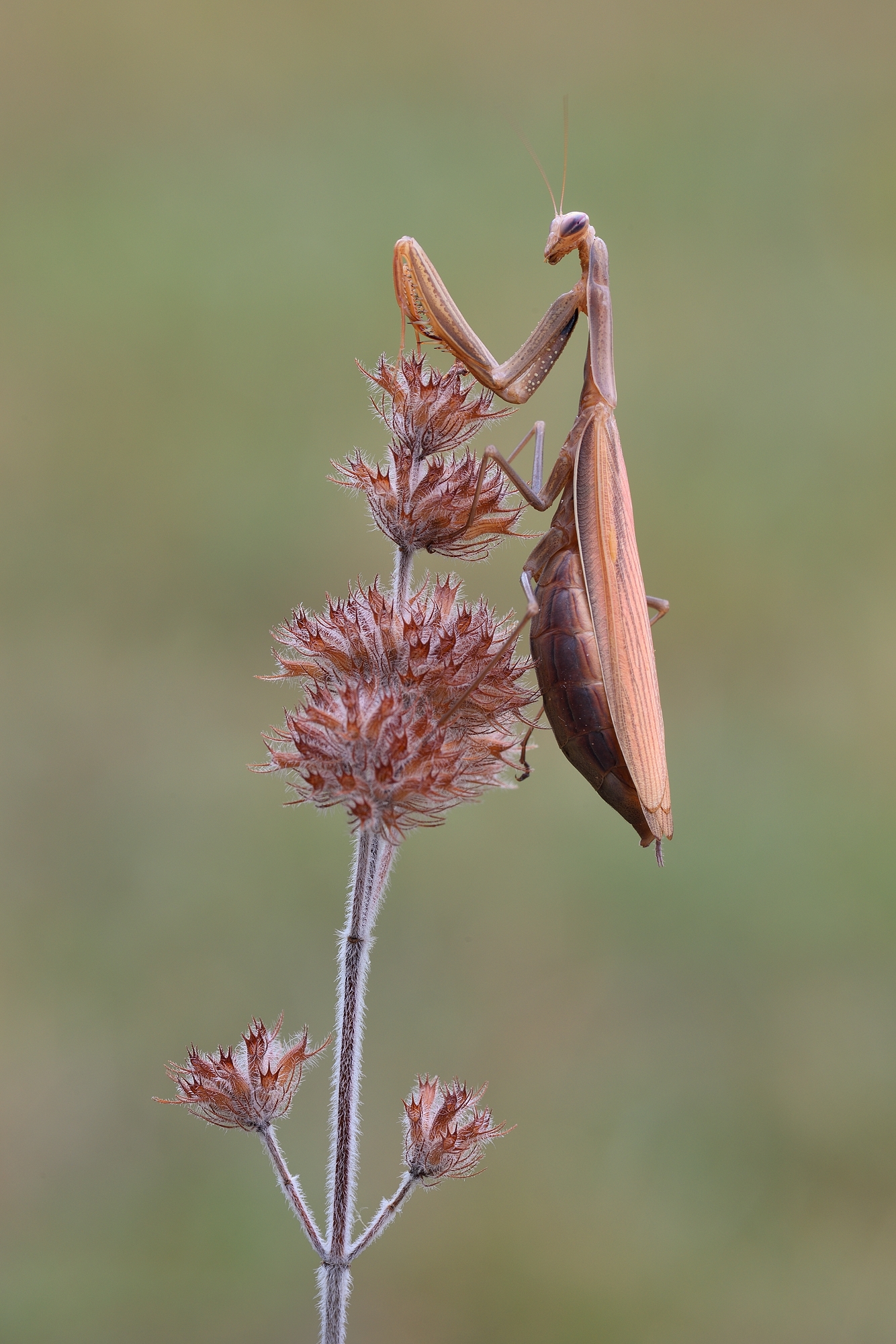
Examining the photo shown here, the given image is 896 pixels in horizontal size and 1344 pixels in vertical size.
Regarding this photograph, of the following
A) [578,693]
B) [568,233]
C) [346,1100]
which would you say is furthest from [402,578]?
[568,233]

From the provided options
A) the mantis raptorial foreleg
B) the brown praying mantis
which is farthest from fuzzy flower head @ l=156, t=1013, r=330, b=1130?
the mantis raptorial foreleg

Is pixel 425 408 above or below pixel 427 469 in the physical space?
above

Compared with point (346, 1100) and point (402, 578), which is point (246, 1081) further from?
point (402, 578)

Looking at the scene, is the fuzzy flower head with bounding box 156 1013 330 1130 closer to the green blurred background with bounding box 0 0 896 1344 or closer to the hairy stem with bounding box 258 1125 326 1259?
the hairy stem with bounding box 258 1125 326 1259

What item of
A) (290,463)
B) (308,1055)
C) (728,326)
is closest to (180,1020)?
(308,1055)

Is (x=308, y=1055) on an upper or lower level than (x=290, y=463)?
lower

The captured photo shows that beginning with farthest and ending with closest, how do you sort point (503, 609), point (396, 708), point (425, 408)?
point (503, 609) → point (425, 408) → point (396, 708)

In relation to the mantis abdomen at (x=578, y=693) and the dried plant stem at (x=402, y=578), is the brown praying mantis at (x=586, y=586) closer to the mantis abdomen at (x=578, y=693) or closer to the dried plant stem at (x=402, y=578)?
the mantis abdomen at (x=578, y=693)

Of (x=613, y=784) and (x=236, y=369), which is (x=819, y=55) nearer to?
(x=236, y=369)
